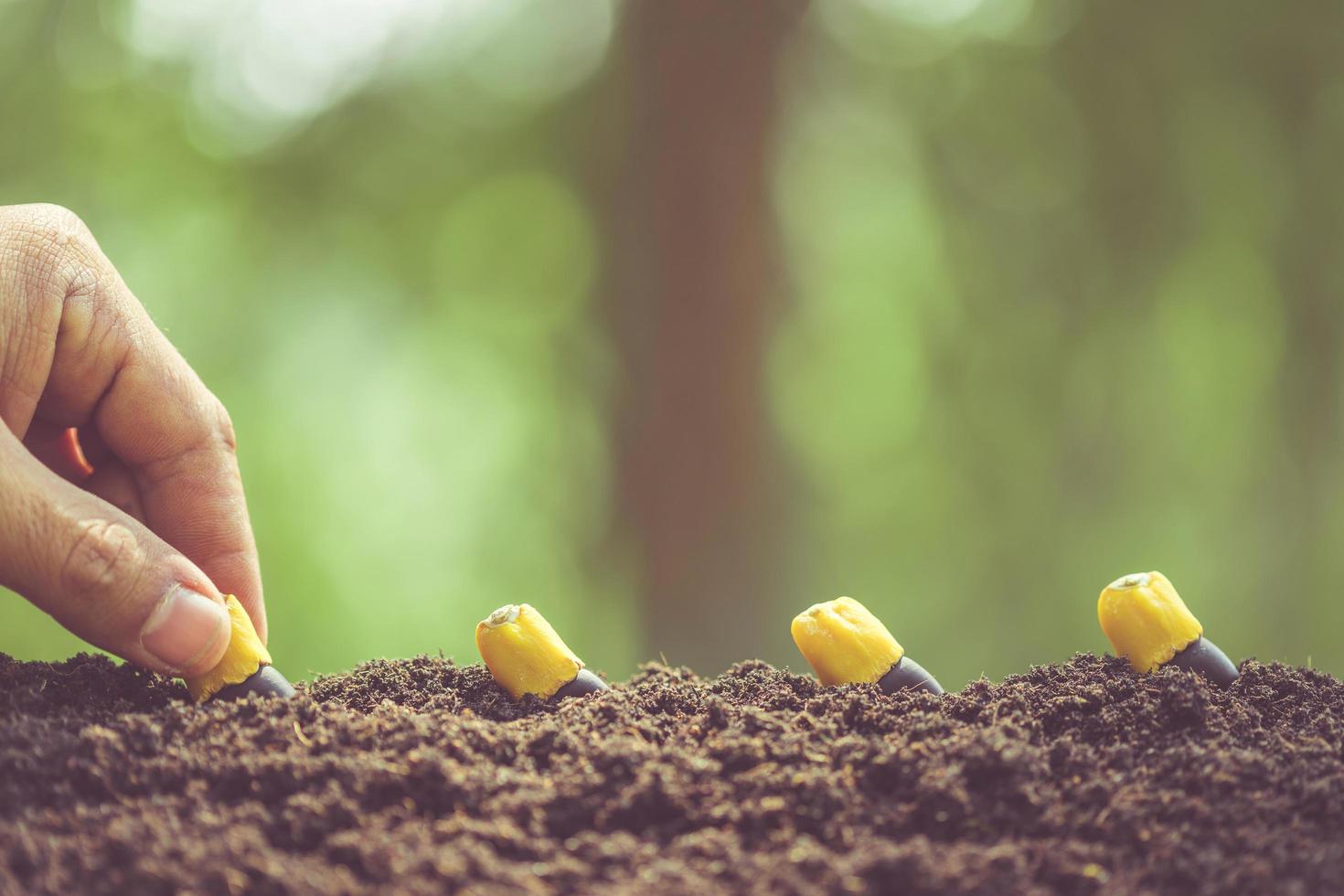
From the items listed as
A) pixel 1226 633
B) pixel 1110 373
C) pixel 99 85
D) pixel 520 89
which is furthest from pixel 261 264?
pixel 1226 633

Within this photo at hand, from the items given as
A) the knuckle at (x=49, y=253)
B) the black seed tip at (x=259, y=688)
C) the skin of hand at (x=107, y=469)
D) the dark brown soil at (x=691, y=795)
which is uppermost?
the knuckle at (x=49, y=253)

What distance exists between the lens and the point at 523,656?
1296 mm

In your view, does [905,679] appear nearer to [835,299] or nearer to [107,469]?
[107,469]

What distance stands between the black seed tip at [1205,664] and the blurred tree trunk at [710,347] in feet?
10.2

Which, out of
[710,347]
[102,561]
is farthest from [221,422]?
[710,347]

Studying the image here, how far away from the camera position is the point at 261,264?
261 inches

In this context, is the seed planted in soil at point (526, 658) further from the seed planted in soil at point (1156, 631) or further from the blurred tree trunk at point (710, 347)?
the blurred tree trunk at point (710, 347)

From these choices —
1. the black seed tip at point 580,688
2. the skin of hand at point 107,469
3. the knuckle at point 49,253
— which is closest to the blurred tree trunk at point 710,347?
the skin of hand at point 107,469

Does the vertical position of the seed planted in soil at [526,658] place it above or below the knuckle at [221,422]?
below

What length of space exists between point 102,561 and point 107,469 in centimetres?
64

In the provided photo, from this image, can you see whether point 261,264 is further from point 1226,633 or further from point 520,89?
point 1226,633

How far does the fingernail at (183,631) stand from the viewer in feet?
4.02

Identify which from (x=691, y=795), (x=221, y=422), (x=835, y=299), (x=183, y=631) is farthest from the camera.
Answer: (x=835, y=299)

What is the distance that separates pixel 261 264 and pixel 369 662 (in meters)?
5.88
